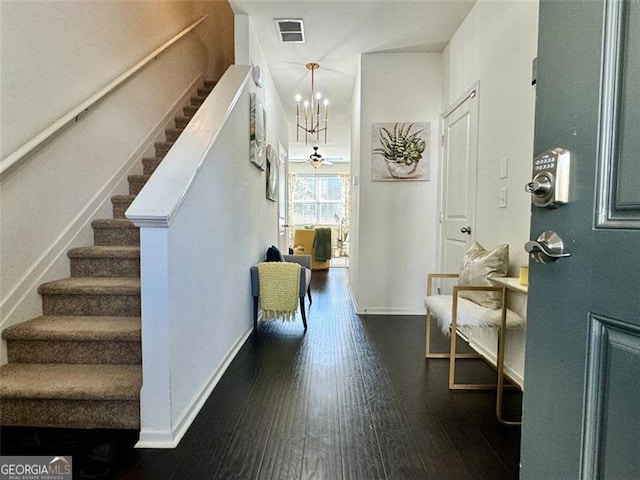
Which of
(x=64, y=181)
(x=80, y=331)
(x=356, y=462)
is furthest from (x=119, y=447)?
(x=64, y=181)

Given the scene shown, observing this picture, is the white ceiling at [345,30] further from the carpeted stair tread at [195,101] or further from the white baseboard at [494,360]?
the white baseboard at [494,360]

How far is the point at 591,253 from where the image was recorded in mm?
586

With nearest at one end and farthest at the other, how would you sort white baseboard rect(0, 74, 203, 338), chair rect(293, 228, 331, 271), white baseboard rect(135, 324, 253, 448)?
white baseboard rect(135, 324, 253, 448), white baseboard rect(0, 74, 203, 338), chair rect(293, 228, 331, 271)

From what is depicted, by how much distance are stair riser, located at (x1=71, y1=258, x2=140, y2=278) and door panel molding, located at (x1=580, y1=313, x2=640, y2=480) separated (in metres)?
2.21

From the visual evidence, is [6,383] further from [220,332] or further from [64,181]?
[64,181]

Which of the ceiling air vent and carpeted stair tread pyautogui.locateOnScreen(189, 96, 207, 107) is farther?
carpeted stair tread pyautogui.locateOnScreen(189, 96, 207, 107)

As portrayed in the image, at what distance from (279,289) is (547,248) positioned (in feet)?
7.80

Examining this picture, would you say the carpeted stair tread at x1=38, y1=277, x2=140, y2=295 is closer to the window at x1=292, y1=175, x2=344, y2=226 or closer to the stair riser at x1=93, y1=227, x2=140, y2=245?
the stair riser at x1=93, y1=227, x2=140, y2=245

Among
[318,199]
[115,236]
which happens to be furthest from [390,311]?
[318,199]

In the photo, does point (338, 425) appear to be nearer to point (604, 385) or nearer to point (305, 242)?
point (604, 385)

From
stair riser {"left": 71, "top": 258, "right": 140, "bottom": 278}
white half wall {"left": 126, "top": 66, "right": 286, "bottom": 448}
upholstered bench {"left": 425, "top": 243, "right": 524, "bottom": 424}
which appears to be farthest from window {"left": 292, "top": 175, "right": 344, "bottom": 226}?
stair riser {"left": 71, "top": 258, "right": 140, "bottom": 278}

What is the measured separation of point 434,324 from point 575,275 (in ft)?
8.91

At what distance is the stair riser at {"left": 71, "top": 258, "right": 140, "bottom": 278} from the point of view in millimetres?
2109

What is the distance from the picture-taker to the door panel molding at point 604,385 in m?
0.54
